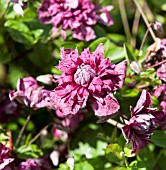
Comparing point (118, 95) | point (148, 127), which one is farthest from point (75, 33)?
point (148, 127)

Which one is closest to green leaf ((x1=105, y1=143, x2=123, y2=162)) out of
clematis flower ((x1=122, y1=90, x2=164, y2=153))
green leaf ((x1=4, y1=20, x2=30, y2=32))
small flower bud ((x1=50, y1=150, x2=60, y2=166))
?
clematis flower ((x1=122, y1=90, x2=164, y2=153))

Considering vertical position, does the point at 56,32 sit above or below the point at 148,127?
above

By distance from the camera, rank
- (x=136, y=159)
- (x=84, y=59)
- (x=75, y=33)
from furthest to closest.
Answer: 1. (x=75, y=33)
2. (x=136, y=159)
3. (x=84, y=59)

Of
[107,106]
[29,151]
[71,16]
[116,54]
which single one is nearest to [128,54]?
[116,54]

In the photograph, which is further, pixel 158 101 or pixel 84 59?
pixel 158 101

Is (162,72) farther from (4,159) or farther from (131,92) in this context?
(4,159)

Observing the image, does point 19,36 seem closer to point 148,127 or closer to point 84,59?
point 84,59

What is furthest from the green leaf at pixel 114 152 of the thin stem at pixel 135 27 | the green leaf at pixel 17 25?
the thin stem at pixel 135 27
